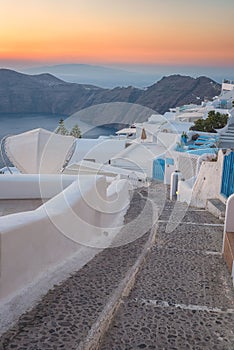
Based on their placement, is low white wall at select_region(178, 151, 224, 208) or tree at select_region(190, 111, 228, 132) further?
tree at select_region(190, 111, 228, 132)

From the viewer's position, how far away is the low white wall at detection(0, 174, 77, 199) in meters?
5.32

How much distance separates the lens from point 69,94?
206 feet

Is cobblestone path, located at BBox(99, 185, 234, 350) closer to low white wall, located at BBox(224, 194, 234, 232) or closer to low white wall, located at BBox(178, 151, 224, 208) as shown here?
low white wall, located at BBox(224, 194, 234, 232)

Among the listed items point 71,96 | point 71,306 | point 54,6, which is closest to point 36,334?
point 71,306

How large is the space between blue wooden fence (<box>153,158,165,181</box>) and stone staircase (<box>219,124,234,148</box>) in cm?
329

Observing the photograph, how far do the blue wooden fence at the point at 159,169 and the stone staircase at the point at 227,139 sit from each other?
3.29 meters

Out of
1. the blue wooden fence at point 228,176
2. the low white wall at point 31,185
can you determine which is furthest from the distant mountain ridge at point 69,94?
the low white wall at point 31,185

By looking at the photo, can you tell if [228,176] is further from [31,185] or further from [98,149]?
[98,149]

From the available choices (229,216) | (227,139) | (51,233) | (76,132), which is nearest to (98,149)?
(227,139)

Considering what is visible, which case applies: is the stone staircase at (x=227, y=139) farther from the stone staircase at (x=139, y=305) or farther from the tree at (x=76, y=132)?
the tree at (x=76, y=132)

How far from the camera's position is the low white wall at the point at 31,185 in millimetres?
5324

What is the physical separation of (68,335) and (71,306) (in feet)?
1.49

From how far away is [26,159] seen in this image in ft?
30.5

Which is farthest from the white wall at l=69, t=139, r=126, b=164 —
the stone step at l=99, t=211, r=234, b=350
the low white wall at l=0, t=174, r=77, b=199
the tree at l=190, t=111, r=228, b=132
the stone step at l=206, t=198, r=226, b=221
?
the stone step at l=99, t=211, r=234, b=350
